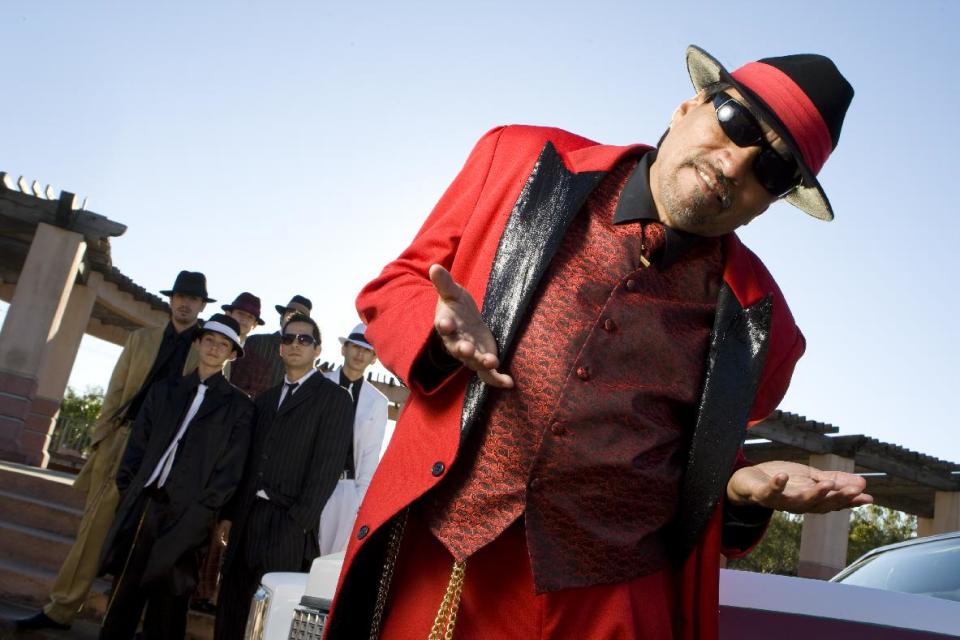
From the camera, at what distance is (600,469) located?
62.7 inches

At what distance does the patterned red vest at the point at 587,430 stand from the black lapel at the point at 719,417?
0.03 meters

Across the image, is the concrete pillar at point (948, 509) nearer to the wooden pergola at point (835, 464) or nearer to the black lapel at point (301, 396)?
the wooden pergola at point (835, 464)

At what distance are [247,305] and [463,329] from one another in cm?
635

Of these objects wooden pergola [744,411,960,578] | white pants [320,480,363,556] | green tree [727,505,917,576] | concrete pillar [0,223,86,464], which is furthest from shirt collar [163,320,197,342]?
green tree [727,505,917,576]

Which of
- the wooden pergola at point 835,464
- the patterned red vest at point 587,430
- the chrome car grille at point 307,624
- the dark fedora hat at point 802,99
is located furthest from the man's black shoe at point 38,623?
the wooden pergola at point 835,464

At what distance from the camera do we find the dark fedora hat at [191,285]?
663 cm

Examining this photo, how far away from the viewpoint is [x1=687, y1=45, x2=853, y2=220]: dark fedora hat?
1.78m

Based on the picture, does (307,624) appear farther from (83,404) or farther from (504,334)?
(83,404)

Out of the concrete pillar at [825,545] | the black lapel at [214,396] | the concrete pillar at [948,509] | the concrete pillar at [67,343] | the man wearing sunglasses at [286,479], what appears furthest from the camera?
the concrete pillar at [948,509]

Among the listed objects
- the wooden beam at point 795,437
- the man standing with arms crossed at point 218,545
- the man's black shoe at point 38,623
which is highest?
the wooden beam at point 795,437

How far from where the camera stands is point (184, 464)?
5.23m

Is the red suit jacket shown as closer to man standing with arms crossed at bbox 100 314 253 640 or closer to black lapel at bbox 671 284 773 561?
black lapel at bbox 671 284 773 561

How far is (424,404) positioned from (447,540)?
0.25 m

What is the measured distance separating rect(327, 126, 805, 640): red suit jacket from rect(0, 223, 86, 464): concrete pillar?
10.3 m
